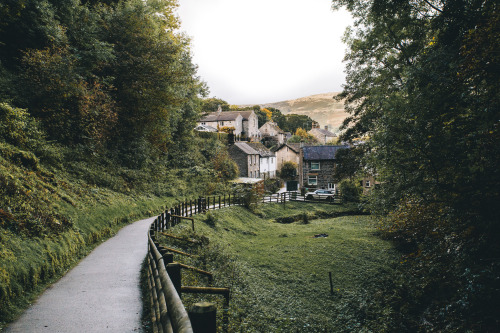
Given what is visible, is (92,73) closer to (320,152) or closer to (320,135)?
(320,152)

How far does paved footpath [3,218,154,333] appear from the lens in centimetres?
505

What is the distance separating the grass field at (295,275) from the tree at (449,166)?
1.52 metres

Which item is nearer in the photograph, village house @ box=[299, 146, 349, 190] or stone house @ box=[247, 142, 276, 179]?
village house @ box=[299, 146, 349, 190]

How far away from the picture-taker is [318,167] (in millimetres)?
46719

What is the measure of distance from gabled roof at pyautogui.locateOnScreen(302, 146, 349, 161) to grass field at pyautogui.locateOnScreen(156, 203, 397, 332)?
1036 inches

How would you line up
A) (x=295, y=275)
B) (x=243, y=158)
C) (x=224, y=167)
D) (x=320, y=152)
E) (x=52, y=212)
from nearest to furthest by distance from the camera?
(x=52, y=212), (x=295, y=275), (x=224, y=167), (x=243, y=158), (x=320, y=152)

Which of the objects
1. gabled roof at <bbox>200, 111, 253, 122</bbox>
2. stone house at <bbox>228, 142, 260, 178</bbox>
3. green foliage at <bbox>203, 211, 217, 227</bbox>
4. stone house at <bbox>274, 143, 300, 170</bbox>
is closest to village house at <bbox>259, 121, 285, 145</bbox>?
gabled roof at <bbox>200, 111, 253, 122</bbox>

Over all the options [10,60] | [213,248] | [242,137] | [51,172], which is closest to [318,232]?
[213,248]

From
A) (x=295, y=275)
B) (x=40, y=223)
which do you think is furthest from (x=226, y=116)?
(x=40, y=223)

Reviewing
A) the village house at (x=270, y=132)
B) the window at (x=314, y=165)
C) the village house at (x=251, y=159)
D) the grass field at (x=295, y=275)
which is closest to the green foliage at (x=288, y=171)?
the village house at (x=251, y=159)

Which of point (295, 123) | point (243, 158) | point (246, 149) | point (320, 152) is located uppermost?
point (295, 123)

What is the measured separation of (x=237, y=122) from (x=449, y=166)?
219 feet

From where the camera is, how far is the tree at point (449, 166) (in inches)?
287

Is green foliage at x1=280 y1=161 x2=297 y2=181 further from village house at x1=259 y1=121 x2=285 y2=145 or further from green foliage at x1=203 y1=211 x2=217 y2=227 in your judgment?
green foliage at x1=203 y1=211 x2=217 y2=227
